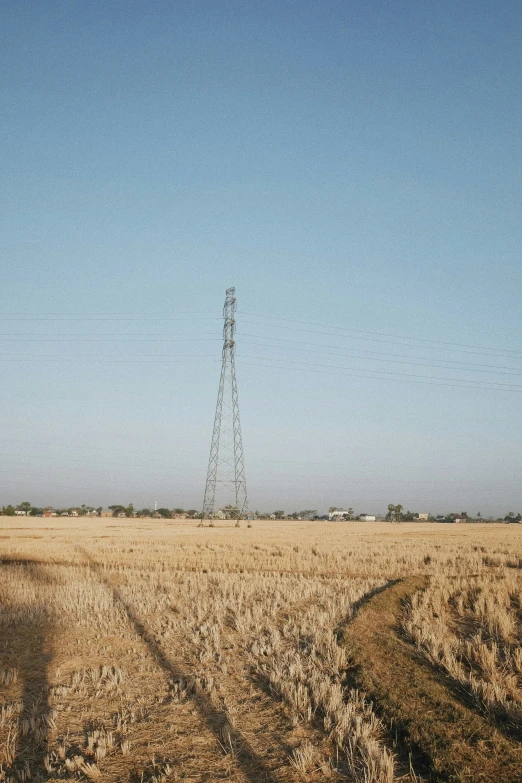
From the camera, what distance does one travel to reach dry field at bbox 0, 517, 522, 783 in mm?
6434

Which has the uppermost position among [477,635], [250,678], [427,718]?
[427,718]

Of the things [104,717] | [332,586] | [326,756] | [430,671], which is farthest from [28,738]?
[332,586]

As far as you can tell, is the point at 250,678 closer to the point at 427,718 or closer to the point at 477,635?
the point at 427,718

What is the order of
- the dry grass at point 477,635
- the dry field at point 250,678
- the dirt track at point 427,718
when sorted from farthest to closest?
1. the dry grass at point 477,635
2. the dry field at point 250,678
3. the dirt track at point 427,718

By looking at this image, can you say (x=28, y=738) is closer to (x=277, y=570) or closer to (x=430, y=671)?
(x=430, y=671)

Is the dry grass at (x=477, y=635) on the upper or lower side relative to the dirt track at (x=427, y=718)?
lower

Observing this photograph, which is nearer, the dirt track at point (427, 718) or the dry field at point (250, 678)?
the dirt track at point (427, 718)

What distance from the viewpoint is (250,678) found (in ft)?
31.4

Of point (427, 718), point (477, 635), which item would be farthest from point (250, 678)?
point (477, 635)

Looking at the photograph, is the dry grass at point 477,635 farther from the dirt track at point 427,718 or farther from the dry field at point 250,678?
the dirt track at point 427,718

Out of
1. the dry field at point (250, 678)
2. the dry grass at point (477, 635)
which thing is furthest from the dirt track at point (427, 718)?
→ the dry grass at point (477, 635)

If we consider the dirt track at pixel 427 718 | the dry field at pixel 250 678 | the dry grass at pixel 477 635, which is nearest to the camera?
the dirt track at pixel 427 718

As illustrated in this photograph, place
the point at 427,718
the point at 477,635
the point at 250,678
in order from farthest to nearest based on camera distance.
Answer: the point at 477,635, the point at 250,678, the point at 427,718

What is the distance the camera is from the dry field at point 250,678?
6.43 m
